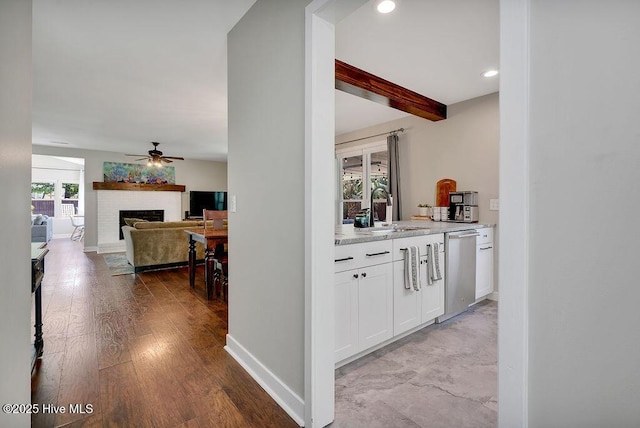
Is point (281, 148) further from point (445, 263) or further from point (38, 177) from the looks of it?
point (38, 177)

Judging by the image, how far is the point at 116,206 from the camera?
7.81 metres

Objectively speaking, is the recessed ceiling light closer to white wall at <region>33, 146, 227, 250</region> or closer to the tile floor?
the tile floor

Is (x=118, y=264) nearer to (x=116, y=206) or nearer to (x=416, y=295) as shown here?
(x=116, y=206)

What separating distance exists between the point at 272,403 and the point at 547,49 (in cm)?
199

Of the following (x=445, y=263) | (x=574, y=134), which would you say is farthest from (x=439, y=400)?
(x=574, y=134)

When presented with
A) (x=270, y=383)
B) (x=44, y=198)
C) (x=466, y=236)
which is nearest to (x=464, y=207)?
(x=466, y=236)

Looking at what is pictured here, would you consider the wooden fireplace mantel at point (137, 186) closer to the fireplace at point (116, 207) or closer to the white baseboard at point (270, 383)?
the fireplace at point (116, 207)

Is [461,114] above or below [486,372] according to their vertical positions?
above

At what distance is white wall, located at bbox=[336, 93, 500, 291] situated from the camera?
364 centimetres

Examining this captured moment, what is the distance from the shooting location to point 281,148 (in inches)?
67.6

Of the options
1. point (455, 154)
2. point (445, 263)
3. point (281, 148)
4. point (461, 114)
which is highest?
point (461, 114)

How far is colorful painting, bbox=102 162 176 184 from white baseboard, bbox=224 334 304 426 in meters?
7.68

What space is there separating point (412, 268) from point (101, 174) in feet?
28.1

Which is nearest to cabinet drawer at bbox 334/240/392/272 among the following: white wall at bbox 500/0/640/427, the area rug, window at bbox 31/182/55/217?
white wall at bbox 500/0/640/427
